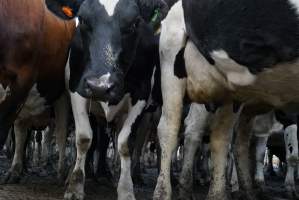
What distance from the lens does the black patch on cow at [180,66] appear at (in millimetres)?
5398

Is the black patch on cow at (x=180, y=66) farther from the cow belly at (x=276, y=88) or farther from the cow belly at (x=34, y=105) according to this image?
the cow belly at (x=34, y=105)

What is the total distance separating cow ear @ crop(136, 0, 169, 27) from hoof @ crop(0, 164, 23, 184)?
2.99 metres

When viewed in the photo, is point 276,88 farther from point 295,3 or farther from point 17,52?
point 17,52

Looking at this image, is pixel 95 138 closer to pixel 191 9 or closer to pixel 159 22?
pixel 159 22

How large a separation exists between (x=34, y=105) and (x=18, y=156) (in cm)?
112

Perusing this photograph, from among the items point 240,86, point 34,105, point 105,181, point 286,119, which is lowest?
point 105,181

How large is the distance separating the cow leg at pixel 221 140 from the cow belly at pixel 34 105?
7.71 feet

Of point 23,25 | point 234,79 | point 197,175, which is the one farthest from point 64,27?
point 197,175

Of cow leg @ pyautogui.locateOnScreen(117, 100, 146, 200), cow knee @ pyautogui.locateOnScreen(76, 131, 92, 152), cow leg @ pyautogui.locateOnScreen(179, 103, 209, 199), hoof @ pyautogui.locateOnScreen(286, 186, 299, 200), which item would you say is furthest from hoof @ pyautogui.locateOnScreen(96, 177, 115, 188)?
hoof @ pyautogui.locateOnScreen(286, 186, 299, 200)

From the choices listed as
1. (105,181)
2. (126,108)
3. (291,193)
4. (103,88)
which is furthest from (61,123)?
(291,193)

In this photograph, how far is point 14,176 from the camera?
7.67m

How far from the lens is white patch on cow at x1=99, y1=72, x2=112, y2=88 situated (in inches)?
194

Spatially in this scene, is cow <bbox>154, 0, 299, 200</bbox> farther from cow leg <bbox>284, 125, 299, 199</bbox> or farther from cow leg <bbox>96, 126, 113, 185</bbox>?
cow leg <bbox>96, 126, 113, 185</bbox>

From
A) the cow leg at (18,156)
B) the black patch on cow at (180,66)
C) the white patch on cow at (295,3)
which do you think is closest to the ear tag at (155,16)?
the black patch on cow at (180,66)
